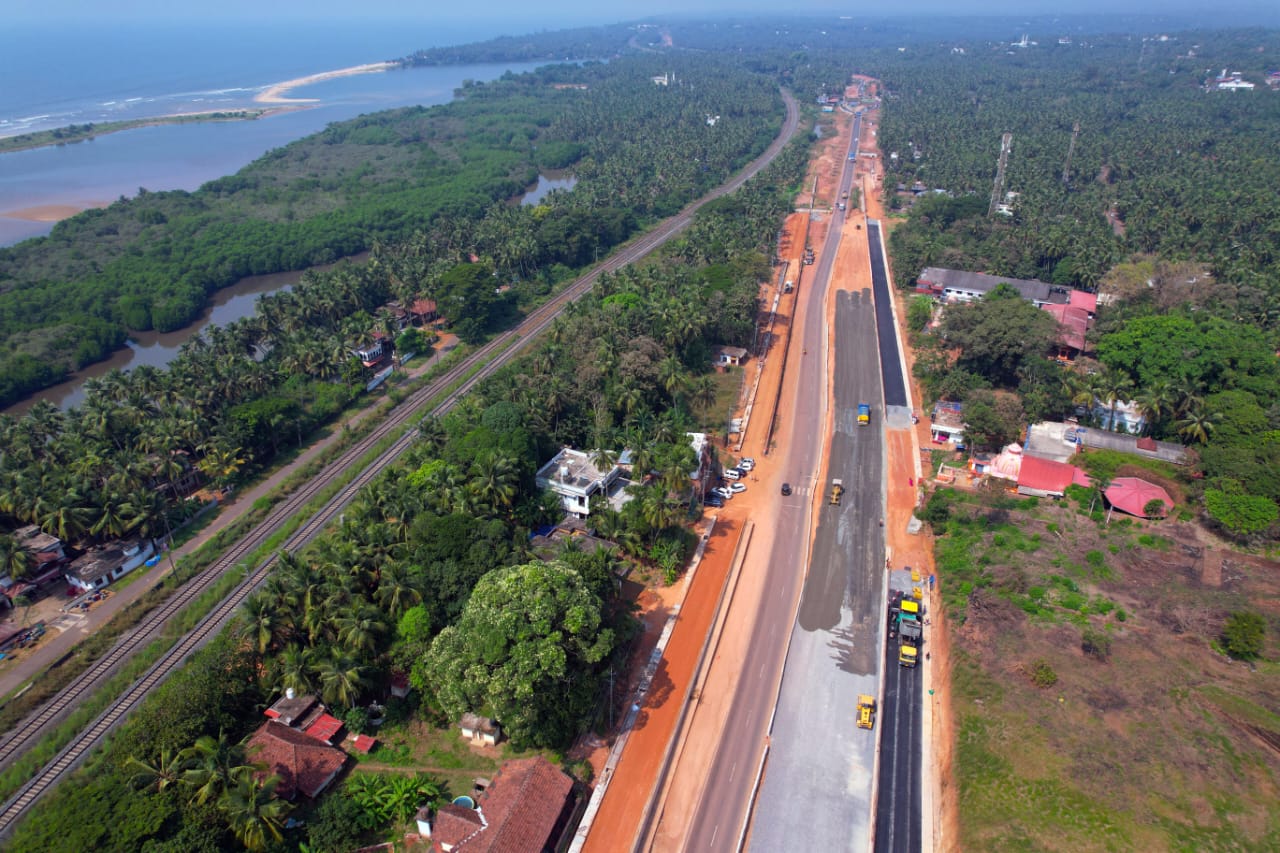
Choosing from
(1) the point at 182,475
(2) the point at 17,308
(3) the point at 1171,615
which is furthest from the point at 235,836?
(2) the point at 17,308

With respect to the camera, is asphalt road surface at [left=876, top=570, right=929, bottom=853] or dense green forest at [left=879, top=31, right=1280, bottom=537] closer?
asphalt road surface at [left=876, top=570, right=929, bottom=853]

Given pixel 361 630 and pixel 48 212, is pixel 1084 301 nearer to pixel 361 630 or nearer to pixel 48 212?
pixel 361 630

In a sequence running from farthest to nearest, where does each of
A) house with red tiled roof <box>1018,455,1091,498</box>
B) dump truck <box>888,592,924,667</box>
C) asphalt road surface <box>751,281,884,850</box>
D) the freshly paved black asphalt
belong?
the freshly paved black asphalt → house with red tiled roof <box>1018,455,1091,498</box> → dump truck <box>888,592,924,667</box> → asphalt road surface <box>751,281,884,850</box>

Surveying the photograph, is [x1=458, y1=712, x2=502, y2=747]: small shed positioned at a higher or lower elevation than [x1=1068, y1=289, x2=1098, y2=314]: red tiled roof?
lower

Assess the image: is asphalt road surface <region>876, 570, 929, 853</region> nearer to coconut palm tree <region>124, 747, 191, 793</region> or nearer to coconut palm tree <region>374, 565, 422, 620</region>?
coconut palm tree <region>374, 565, 422, 620</region>

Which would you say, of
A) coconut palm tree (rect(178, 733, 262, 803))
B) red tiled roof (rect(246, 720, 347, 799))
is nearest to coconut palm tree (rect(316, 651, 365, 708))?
red tiled roof (rect(246, 720, 347, 799))

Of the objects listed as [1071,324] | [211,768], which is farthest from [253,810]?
[1071,324]

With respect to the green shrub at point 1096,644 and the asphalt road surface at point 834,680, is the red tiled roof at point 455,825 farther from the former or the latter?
the green shrub at point 1096,644
